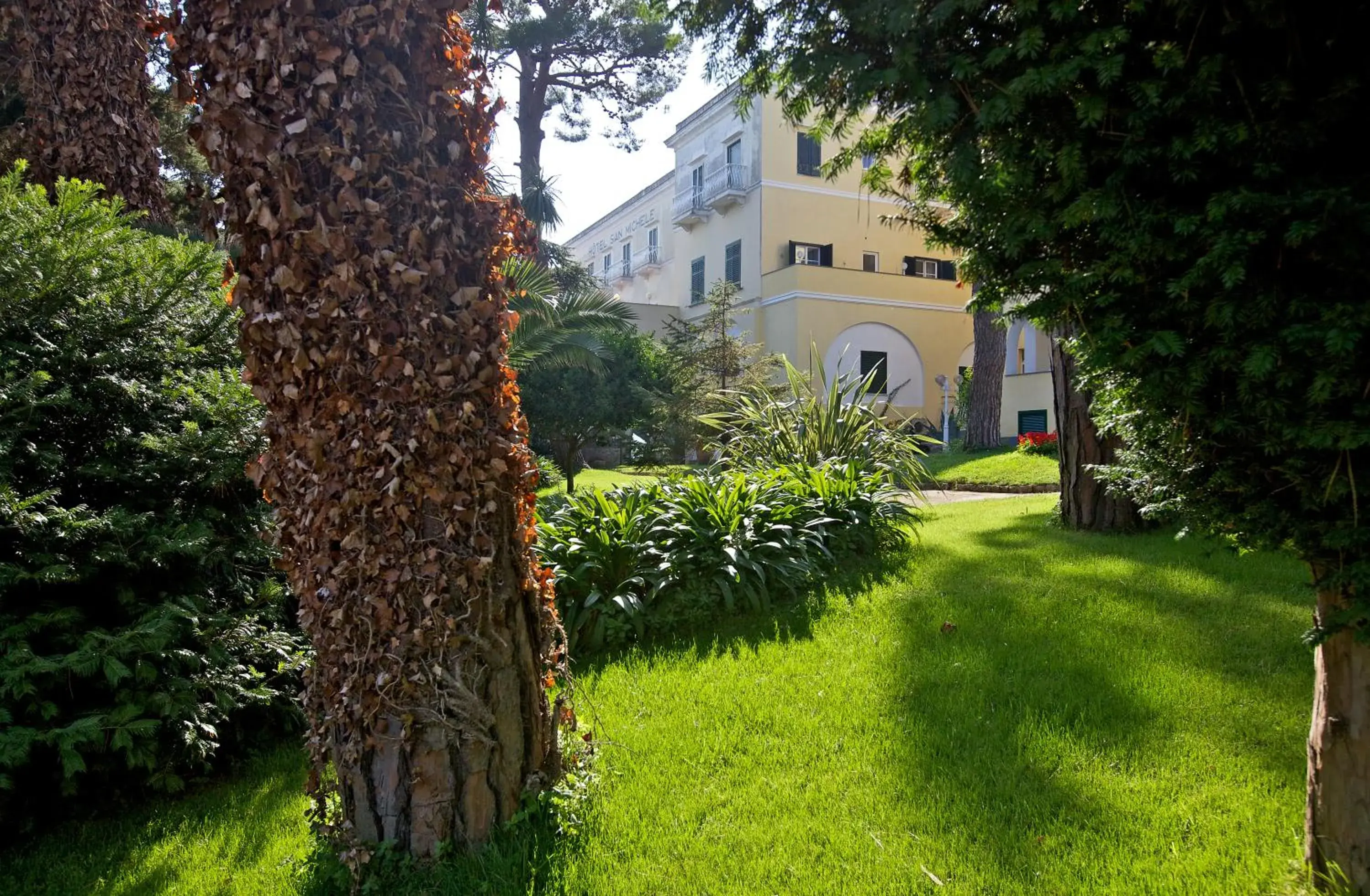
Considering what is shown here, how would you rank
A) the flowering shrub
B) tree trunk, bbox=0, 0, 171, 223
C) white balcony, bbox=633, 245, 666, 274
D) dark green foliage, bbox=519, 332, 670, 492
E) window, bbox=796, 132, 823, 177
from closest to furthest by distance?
tree trunk, bbox=0, 0, 171, 223 → the flowering shrub → dark green foliage, bbox=519, 332, 670, 492 → window, bbox=796, 132, 823, 177 → white balcony, bbox=633, 245, 666, 274

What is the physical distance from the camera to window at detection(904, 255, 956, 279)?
2366cm

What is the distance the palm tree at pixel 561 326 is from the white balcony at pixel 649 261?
54.0 ft

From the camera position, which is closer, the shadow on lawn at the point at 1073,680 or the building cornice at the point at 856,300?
the shadow on lawn at the point at 1073,680

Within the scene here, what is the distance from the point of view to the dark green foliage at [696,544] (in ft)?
13.7

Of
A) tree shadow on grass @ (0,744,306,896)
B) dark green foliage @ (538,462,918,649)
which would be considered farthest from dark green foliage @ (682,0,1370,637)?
tree shadow on grass @ (0,744,306,896)

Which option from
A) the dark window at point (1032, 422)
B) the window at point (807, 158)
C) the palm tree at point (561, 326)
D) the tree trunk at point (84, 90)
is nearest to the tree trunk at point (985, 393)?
the dark window at point (1032, 422)

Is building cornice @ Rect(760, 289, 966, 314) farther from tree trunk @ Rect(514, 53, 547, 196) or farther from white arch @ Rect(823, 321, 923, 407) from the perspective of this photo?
tree trunk @ Rect(514, 53, 547, 196)

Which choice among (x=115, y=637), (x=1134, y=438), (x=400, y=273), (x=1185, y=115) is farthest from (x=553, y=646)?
(x=1185, y=115)

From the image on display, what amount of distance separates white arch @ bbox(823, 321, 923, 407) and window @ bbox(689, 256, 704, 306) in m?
5.44

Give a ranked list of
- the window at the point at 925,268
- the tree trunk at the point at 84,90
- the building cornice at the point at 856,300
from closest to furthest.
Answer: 1. the tree trunk at the point at 84,90
2. the building cornice at the point at 856,300
3. the window at the point at 925,268

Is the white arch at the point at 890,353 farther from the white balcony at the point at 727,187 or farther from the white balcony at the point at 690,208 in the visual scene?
the white balcony at the point at 690,208

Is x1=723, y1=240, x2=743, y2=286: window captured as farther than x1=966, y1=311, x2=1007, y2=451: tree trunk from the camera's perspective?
Yes

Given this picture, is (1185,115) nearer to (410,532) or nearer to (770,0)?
(770,0)

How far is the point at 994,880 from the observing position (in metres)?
1.98
